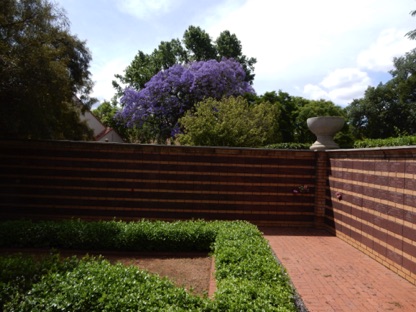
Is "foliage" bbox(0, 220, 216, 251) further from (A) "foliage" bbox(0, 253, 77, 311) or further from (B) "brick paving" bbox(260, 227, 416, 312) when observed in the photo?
(A) "foliage" bbox(0, 253, 77, 311)

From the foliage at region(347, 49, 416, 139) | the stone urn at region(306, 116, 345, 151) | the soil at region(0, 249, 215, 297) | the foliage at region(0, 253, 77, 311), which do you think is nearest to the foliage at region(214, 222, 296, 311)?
the soil at region(0, 249, 215, 297)

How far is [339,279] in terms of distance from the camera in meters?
5.00

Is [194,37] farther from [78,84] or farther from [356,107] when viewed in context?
[78,84]

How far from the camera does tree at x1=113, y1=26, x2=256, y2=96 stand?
3212 centimetres

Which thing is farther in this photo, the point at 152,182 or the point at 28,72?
the point at 152,182

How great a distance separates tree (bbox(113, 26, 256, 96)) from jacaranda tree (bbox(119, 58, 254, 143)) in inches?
263

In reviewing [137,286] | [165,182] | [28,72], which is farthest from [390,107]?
[137,286]

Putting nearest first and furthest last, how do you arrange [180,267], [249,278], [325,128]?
[249,278]
[180,267]
[325,128]

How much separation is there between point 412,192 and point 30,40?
7.81m

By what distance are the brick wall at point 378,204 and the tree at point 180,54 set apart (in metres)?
26.6

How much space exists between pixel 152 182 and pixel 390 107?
29.4 meters

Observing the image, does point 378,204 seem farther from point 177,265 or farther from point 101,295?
point 101,295

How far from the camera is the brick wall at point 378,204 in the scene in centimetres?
502

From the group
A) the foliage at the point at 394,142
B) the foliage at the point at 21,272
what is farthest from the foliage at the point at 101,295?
the foliage at the point at 394,142
